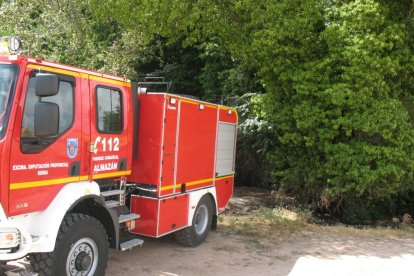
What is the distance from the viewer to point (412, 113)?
11.1 m

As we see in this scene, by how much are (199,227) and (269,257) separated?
138cm

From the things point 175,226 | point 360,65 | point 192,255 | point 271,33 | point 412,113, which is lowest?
point 192,255

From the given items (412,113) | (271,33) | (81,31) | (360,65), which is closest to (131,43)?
(81,31)

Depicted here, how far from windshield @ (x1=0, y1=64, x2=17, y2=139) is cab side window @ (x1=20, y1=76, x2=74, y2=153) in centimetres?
17

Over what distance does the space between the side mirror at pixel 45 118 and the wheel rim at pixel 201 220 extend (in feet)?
13.4

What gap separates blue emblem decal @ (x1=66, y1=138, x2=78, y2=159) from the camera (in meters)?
5.20

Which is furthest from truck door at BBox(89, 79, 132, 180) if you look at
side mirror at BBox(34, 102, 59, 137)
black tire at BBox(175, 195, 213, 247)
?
black tire at BBox(175, 195, 213, 247)

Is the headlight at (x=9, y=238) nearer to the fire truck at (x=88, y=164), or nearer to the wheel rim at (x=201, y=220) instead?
the fire truck at (x=88, y=164)

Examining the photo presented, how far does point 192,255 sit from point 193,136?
6.42 ft

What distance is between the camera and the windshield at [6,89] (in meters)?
4.50

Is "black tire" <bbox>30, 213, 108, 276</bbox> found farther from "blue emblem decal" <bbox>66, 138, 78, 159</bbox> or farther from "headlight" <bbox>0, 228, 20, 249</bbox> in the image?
"blue emblem decal" <bbox>66, 138, 78, 159</bbox>

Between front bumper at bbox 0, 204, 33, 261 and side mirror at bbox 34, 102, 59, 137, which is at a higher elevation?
side mirror at bbox 34, 102, 59, 137

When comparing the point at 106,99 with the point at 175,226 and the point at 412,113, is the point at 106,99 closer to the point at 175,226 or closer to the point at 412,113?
the point at 175,226

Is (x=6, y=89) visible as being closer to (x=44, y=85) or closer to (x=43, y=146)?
(x=44, y=85)
